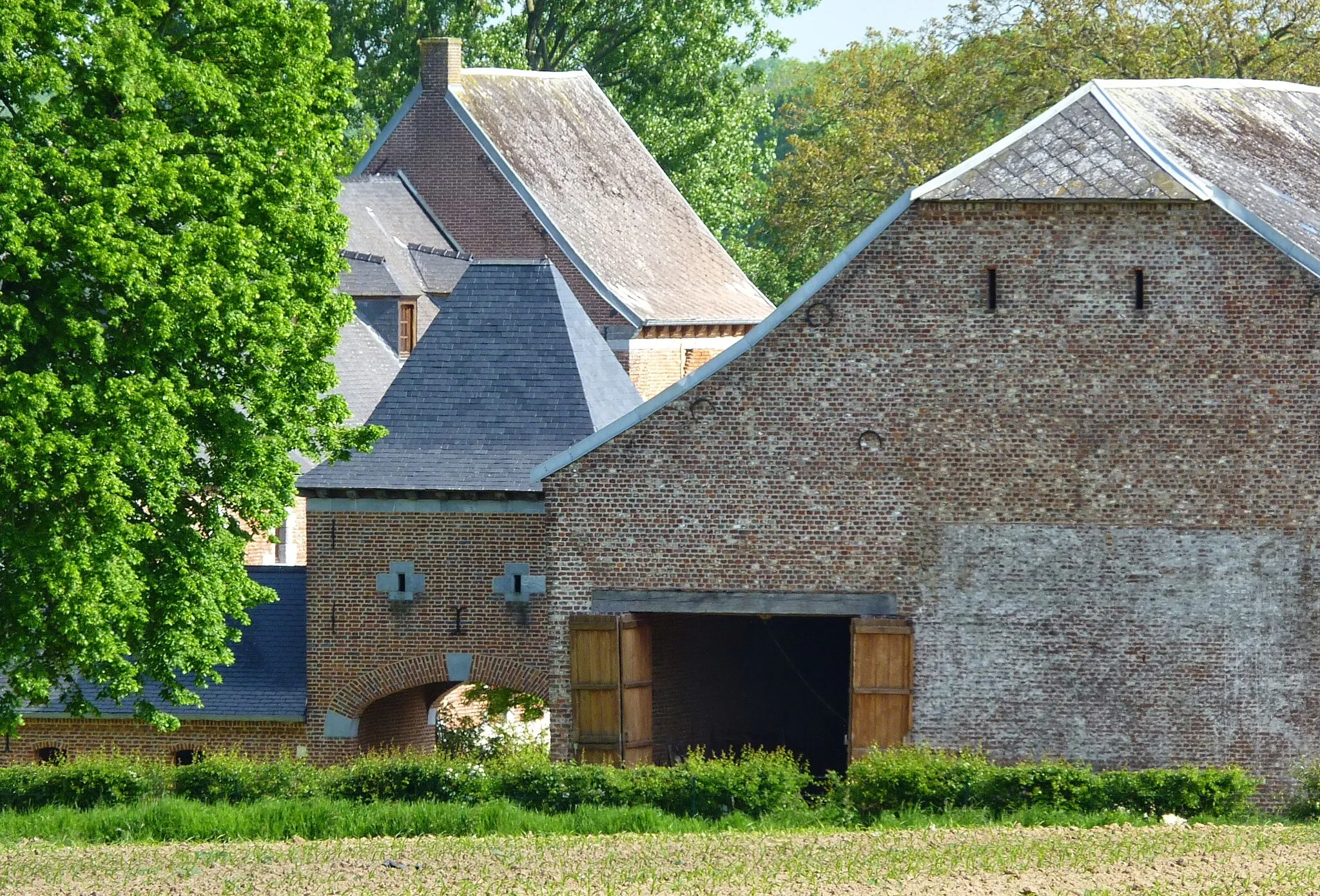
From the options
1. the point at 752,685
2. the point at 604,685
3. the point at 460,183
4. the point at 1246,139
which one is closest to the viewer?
the point at 604,685

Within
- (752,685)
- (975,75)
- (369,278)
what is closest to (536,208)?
(369,278)

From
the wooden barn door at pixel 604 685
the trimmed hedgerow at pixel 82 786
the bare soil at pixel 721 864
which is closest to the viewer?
the bare soil at pixel 721 864

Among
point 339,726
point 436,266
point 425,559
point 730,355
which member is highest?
point 436,266

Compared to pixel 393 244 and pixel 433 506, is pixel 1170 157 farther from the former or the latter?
pixel 393 244

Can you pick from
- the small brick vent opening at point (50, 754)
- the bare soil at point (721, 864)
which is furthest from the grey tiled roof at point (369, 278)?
the bare soil at point (721, 864)

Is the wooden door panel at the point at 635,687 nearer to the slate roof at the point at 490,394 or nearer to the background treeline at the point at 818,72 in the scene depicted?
the slate roof at the point at 490,394

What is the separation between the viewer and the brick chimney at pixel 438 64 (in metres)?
41.2

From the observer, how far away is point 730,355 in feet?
74.3

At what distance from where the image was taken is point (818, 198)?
158ft

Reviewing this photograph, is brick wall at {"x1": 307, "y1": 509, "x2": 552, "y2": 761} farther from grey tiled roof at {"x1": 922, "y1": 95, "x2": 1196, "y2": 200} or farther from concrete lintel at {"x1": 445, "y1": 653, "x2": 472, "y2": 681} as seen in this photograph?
grey tiled roof at {"x1": 922, "y1": 95, "x2": 1196, "y2": 200}

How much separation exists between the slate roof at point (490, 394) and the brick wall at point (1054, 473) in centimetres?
256

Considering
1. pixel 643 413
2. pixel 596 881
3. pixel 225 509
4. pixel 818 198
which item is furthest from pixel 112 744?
pixel 818 198

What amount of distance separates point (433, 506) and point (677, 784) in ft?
16.7

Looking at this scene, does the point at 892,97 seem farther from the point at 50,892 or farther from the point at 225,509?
the point at 50,892
